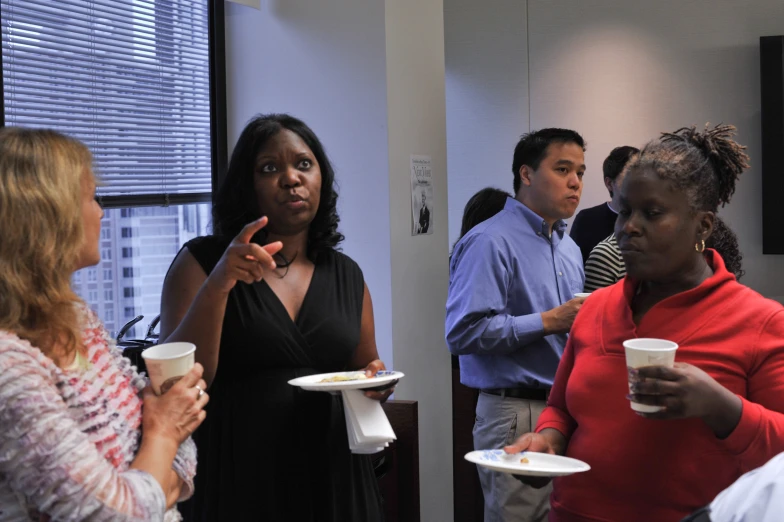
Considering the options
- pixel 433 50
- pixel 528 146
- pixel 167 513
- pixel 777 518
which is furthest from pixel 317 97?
pixel 777 518

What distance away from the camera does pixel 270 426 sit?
1995mm

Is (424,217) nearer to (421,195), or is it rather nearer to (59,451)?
(421,195)

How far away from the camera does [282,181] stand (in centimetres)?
211

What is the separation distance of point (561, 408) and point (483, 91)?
13.3 feet

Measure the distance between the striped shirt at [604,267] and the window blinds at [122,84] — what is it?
1635mm

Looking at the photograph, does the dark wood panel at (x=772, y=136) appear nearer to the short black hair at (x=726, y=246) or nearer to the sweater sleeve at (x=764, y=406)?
the short black hair at (x=726, y=246)

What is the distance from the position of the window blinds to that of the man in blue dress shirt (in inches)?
47.9

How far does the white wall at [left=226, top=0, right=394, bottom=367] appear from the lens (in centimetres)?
338

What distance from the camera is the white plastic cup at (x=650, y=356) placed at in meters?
1.44

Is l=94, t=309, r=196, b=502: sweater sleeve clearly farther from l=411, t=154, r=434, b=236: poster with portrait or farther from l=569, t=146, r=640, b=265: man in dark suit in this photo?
l=569, t=146, r=640, b=265: man in dark suit

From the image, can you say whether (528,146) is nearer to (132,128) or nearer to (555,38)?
(132,128)

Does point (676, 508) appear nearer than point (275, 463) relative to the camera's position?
Yes

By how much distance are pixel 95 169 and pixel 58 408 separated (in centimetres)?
44

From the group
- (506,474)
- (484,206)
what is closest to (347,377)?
(506,474)
